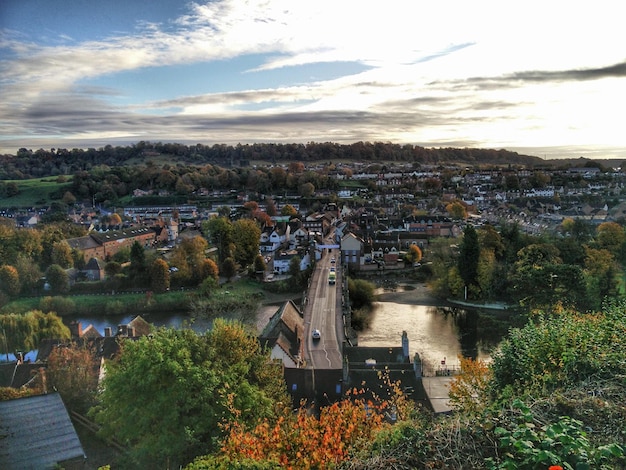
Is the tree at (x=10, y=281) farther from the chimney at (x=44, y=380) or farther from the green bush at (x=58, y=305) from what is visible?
the chimney at (x=44, y=380)

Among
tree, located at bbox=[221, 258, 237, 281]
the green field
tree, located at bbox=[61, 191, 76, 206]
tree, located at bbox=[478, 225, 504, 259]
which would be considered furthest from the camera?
tree, located at bbox=[61, 191, 76, 206]

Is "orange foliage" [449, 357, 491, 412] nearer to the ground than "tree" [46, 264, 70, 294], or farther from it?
farther from it

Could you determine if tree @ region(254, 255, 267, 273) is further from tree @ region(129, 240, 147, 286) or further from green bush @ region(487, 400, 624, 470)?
green bush @ region(487, 400, 624, 470)

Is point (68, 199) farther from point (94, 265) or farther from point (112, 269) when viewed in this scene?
point (112, 269)

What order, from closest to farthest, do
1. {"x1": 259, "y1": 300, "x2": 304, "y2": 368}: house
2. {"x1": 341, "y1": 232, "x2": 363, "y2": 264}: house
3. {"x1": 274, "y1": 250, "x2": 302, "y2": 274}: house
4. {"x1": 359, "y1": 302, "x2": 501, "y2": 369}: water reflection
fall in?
{"x1": 259, "y1": 300, "x2": 304, "y2": 368}: house
{"x1": 359, "y1": 302, "x2": 501, "y2": 369}: water reflection
{"x1": 274, "y1": 250, "x2": 302, "y2": 274}: house
{"x1": 341, "y1": 232, "x2": 363, "y2": 264}: house

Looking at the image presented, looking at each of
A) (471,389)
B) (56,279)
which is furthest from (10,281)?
(471,389)

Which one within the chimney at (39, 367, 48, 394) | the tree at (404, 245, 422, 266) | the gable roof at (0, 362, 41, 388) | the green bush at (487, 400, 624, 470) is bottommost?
the tree at (404, 245, 422, 266)

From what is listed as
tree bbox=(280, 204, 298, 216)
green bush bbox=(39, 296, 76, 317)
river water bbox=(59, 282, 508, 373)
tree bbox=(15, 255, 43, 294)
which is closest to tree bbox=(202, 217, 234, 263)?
river water bbox=(59, 282, 508, 373)
